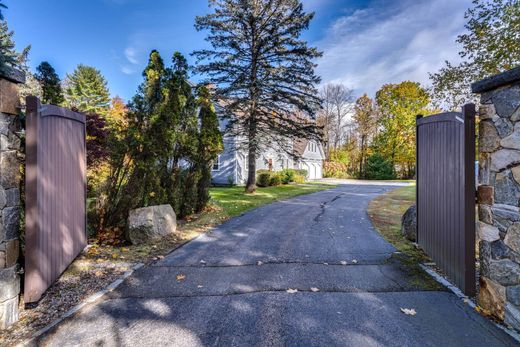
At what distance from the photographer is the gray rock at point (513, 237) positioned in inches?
94.6

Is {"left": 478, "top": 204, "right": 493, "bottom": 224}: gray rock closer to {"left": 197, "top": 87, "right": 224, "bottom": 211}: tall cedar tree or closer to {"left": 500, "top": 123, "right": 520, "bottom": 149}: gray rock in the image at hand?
{"left": 500, "top": 123, "right": 520, "bottom": 149}: gray rock

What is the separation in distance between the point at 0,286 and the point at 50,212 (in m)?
1.02

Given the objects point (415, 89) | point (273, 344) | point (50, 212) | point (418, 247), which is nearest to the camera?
point (273, 344)

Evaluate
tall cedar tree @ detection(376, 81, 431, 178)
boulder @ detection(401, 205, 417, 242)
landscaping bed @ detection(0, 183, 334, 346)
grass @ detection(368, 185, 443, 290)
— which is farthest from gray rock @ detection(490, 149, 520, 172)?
tall cedar tree @ detection(376, 81, 431, 178)

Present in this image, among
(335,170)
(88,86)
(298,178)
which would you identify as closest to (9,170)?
(298,178)

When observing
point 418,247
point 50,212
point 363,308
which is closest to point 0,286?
point 50,212

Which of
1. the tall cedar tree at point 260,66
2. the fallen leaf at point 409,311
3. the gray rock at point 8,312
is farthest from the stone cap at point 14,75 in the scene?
the tall cedar tree at point 260,66

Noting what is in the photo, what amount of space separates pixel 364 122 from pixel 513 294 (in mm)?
31531

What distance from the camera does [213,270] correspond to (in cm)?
406

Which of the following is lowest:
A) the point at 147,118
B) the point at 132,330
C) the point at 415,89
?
the point at 132,330

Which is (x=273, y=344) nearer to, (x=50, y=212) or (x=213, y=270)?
(x=213, y=270)

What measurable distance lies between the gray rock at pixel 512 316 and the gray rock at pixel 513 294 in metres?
0.05

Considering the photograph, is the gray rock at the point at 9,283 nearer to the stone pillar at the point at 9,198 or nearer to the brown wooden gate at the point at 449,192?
the stone pillar at the point at 9,198

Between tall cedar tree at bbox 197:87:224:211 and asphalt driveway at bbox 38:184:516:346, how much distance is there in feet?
12.0
